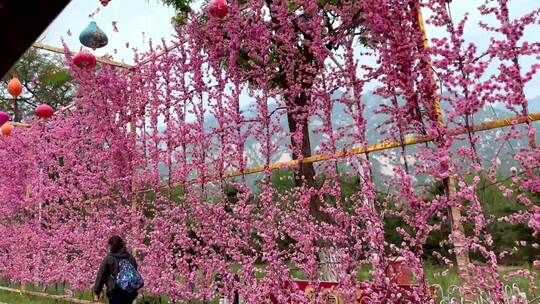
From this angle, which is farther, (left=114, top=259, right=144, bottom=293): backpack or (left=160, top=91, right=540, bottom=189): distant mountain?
(left=114, top=259, right=144, bottom=293): backpack

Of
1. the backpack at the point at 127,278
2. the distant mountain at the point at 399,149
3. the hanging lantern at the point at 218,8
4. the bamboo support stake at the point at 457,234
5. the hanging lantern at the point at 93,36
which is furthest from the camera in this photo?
the hanging lantern at the point at 93,36

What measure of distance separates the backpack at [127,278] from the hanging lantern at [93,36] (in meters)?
2.95

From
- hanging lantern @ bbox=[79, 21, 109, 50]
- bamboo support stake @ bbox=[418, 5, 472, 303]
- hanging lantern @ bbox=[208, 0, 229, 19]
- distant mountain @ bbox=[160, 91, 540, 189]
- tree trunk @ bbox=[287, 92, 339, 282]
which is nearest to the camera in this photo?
distant mountain @ bbox=[160, 91, 540, 189]

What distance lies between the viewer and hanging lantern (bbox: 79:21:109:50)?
6910 mm

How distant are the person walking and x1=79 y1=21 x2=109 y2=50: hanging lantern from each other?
105 inches

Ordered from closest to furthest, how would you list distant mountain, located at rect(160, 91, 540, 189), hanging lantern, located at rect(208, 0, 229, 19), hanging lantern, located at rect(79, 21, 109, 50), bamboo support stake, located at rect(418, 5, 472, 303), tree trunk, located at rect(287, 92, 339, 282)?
distant mountain, located at rect(160, 91, 540, 189) → bamboo support stake, located at rect(418, 5, 472, 303) → tree trunk, located at rect(287, 92, 339, 282) → hanging lantern, located at rect(208, 0, 229, 19) → hanging lantern, located at rect(79, 21, 109, 50)

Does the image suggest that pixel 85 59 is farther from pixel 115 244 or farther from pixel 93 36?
pixel 115 244

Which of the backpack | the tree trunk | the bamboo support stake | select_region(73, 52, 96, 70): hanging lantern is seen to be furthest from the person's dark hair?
the bamboo support stake

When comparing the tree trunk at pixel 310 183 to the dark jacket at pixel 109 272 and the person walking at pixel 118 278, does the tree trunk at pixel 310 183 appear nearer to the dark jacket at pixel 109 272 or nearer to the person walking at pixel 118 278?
the person walking at pixel 118 278

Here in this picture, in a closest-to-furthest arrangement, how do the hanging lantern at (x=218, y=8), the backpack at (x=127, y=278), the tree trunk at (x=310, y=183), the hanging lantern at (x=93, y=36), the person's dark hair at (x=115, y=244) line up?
the tree trunk at (x=310, y=183), the hanging lantern at (x=218, y=8), the backpack at (x=127, y=278), the person's dark hair at (x=115, y=244), the hanging lantern at (x=93, y=36)

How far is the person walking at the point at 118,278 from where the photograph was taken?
21.6ft

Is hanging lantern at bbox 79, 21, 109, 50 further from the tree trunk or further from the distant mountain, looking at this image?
the tree trunk

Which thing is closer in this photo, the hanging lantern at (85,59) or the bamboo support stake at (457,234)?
the bamboo support stake at (457,234)

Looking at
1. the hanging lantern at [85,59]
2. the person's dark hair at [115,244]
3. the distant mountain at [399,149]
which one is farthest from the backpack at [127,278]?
the hanging lantern at [85,59]
